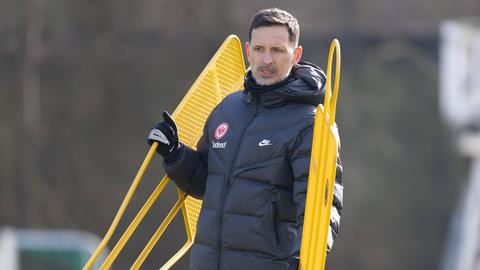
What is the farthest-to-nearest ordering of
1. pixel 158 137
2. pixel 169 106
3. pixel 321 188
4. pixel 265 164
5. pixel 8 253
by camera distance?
pixel 169 106 < pixel 8 253 < pixel 158 137 < pixel 265 164 < pixel 321 188

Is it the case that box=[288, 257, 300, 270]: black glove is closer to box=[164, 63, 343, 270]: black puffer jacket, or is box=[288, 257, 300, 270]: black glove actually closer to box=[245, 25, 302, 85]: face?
box=[164, 63, 343, 270]: black puffer jacket

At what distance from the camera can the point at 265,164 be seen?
4.18 m

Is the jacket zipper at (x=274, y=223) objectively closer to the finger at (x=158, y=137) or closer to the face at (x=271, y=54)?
the face at (x=271, y=54)

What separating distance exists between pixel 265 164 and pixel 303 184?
0.57ft

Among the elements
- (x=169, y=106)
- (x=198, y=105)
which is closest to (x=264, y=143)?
(x=198, y=105)

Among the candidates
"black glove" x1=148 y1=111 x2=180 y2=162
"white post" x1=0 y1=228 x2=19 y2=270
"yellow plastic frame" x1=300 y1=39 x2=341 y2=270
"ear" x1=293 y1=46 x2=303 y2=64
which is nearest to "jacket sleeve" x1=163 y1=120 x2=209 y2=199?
"black glove" x1=148 y1=111 x2=180 y2=162

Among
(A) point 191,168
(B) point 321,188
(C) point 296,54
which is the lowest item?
(A) point 191,168

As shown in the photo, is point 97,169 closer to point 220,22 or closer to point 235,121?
point 220,22

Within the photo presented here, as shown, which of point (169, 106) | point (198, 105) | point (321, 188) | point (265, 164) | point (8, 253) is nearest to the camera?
point (321, 188)

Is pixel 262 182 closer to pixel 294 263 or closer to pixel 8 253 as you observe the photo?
pixel 294 263

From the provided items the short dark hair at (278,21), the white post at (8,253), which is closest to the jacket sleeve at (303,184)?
the short dark hair at (278,21)

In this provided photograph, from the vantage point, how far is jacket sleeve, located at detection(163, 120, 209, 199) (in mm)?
4504

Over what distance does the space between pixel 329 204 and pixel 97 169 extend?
16.5 meters

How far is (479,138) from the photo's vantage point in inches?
621
